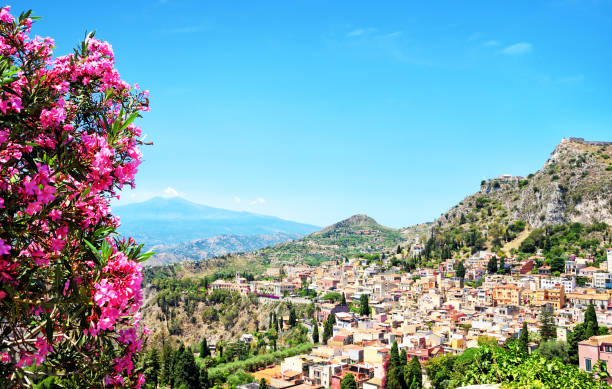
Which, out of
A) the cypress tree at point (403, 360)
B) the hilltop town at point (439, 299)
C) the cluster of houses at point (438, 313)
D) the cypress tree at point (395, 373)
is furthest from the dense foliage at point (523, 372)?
the cypress tree at point (403, 360)

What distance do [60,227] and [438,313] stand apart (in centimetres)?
3672

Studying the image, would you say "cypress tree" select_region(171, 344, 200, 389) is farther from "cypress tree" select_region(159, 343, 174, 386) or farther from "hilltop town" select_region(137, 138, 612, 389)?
"hilltop town" select_region(137, 138, 612, 389)

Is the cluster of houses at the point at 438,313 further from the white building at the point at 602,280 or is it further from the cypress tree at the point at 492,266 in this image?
the cypress tree at the point at 492,266

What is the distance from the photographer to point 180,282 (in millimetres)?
57906

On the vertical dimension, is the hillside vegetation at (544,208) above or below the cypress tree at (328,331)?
above

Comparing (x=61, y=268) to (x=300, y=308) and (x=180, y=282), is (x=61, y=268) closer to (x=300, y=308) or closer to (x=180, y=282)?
(x=300, y=308)

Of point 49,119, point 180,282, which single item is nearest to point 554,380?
point 49,119

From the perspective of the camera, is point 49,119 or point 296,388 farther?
point 296,388

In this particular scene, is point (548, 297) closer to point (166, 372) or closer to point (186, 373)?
point (186, 373)

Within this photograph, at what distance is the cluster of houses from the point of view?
2494 centimetres

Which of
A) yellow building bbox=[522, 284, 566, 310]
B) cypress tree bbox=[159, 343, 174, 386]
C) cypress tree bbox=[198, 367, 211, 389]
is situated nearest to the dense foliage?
cypress tree bbox=[198, 367, 211, 389]

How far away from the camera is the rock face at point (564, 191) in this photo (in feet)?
179

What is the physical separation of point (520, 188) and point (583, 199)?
545 inches

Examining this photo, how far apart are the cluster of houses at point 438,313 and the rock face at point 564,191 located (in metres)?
11.6
